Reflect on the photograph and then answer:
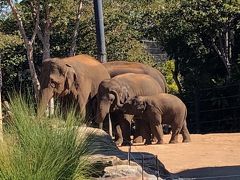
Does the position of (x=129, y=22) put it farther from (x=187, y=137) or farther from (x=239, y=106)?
(x=187, y=137)

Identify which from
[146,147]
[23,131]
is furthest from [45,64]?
[23,131]

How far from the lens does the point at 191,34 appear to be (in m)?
21.8

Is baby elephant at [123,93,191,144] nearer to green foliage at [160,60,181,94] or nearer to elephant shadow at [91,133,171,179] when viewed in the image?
elephant shadow at [91,133,171,179]

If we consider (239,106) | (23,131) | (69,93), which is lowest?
(239,106)

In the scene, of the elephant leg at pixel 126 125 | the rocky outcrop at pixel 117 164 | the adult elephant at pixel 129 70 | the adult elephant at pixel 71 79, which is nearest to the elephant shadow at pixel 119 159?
the rocky outcrop at pixel 117 164

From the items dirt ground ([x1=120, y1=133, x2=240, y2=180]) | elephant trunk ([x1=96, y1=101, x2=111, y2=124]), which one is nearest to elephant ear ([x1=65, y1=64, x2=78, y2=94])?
Answer: elephant trunk ([x1=96, y1=101, x2=111, y2=124])

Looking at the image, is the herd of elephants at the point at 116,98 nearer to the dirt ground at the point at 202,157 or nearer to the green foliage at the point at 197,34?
the dirt ground at the point at 202,157

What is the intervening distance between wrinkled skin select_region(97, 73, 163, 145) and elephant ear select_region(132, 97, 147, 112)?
1.38 feet

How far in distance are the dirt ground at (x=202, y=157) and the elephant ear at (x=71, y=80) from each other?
207 cm

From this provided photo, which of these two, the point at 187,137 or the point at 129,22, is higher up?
the point at 129,22

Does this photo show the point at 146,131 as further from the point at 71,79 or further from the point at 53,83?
the point at 53,83

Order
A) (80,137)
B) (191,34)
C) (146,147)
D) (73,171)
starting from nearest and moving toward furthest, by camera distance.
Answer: (73,171), (80,137), (146,147), (191,34)

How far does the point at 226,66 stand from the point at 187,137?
7.60 m

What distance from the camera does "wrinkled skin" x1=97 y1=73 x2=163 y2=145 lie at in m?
13.3
